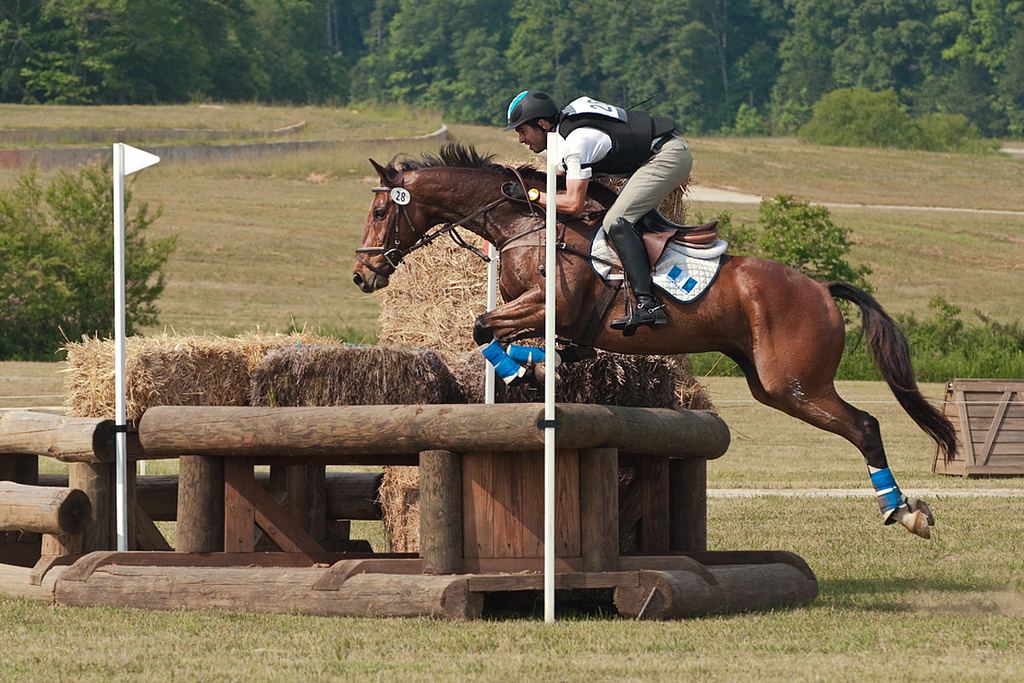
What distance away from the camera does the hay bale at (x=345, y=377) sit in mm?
8898

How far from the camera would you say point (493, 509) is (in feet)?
23.5

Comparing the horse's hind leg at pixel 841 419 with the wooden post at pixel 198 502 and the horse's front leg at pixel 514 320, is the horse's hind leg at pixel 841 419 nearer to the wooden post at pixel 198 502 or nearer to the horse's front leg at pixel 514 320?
the horse's front leg at pixel 514 320

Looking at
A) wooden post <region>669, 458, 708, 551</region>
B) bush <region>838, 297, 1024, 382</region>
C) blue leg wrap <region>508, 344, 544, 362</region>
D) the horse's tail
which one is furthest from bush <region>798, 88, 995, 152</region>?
blue leg wrap <region>508, 344, 544, 362</region>

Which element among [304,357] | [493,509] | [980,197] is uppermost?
[980,197]

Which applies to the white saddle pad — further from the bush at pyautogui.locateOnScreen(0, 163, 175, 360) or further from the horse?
the bush at pyautogui.locateOnScreen(0, 163, 175, 360)

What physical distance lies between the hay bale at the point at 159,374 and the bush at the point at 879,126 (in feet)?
224

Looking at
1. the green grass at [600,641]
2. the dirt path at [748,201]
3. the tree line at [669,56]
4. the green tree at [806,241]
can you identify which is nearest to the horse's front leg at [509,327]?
the green grass at [600,641]

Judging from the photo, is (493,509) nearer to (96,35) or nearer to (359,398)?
(359,398)

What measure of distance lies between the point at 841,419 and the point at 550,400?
5.61 ft

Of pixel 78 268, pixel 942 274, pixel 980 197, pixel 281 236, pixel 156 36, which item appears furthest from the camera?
pixel 156 36

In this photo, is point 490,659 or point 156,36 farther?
point 156,36

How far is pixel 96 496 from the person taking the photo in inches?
318

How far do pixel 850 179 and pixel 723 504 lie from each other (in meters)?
47.5

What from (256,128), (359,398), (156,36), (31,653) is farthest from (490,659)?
(156,36)
